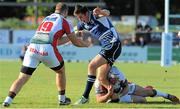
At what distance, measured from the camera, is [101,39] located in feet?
45.8

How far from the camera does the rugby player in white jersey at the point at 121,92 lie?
13.8 m

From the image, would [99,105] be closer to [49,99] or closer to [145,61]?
[49,99]

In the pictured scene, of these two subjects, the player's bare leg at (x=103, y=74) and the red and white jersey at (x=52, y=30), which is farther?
the player's bare leg at (x=103, y=74)

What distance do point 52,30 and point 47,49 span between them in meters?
0.42

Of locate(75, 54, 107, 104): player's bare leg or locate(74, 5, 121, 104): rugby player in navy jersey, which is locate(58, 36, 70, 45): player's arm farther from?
locate(75, 54, 107, 104): player's bare leg

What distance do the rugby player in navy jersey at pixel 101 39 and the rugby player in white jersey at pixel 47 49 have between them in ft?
2.38

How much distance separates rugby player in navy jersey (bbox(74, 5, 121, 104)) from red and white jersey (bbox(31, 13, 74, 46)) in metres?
0.74

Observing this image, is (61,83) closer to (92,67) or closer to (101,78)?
(92,67)

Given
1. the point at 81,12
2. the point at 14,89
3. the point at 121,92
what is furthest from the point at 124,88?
the point at 14,89

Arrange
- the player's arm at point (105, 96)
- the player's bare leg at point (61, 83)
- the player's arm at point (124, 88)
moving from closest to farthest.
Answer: the player's bare leg at point (61, 83) → the player's arm at point (105, 96) → the player's arm at point (124, 88)

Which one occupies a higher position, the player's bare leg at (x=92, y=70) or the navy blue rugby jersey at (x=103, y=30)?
the navy blue rugby jersey at (x=103, y=30)

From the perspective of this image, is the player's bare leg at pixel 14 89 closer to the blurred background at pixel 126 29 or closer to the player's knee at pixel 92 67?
the player's knee at pixel 92 67

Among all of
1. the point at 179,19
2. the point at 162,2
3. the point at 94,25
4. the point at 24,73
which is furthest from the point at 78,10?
the point at 162,2

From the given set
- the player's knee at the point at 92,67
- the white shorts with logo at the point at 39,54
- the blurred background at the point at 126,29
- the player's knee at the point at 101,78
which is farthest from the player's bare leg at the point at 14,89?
the blurred background at the point at 126,29
